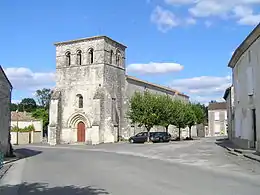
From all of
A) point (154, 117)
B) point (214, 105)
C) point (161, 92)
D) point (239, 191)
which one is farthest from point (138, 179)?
point (214, 105)

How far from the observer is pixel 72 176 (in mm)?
13273

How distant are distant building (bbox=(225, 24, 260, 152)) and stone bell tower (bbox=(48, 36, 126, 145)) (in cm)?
2085

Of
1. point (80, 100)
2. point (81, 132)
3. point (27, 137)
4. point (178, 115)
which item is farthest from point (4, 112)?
point (178, 115)

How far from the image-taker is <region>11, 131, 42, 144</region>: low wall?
53.3m

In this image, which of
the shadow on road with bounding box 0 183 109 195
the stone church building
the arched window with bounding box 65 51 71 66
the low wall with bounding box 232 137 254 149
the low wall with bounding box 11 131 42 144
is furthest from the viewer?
the low wall with bounding box 11 131 42 144

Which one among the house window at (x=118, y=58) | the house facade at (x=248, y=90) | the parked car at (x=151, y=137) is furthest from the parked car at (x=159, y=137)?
the house facade at (x=248, y=90)

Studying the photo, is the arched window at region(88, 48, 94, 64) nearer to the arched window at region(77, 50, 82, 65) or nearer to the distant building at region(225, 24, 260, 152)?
the arched window at region(77, 50, 82, 65)

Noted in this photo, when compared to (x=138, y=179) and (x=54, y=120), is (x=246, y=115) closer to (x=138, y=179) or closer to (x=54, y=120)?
(x=138, y=179)

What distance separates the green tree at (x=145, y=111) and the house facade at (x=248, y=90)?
56.3ft

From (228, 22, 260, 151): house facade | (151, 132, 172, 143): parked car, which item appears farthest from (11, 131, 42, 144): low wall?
(228, 22, 260, 151): house facade

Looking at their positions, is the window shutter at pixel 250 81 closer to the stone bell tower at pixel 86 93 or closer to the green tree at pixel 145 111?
the green tree at pixel 145 111

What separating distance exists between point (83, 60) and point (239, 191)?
41.0 metres

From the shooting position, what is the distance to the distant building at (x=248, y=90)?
22.1m

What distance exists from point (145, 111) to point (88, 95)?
811 cm
